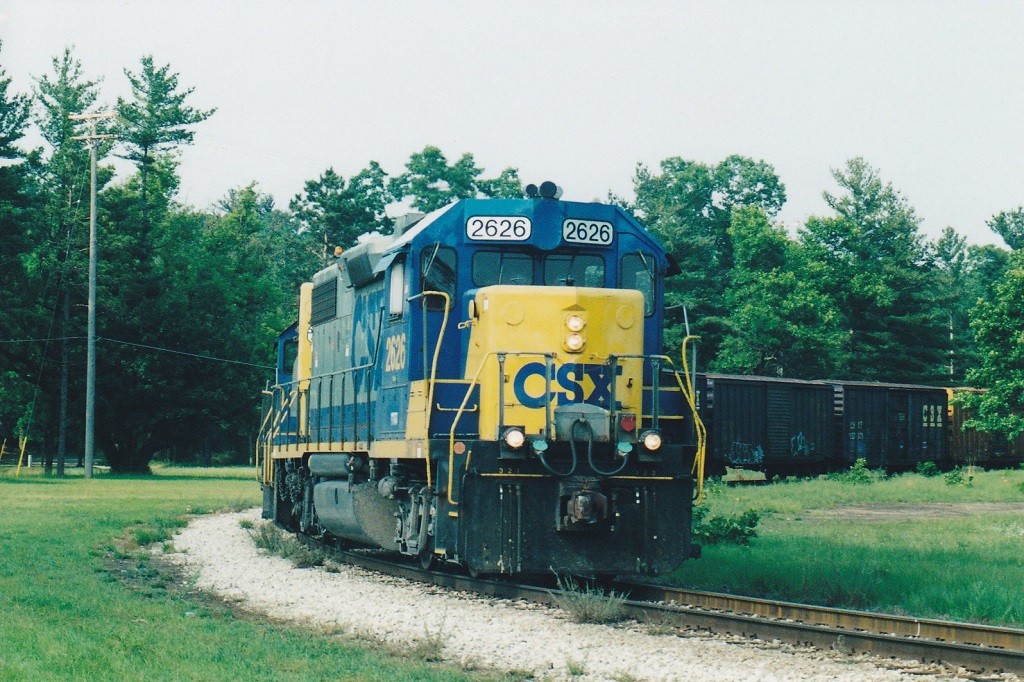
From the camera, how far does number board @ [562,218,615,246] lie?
41.7 feet

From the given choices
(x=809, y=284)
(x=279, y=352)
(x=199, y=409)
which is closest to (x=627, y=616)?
(x=279, y=352)

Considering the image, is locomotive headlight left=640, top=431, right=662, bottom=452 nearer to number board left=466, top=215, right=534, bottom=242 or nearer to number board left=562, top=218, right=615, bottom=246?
number board left=562, top=218, right=615, bottom=246

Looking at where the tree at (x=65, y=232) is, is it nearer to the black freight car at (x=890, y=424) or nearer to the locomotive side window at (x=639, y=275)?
the black freight car at (x=890, y=424)

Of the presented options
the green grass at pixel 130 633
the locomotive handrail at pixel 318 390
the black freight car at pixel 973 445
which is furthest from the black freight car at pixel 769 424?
the green grass at pixel 130 633

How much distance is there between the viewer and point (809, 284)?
65.0 metres

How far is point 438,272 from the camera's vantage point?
1273cm

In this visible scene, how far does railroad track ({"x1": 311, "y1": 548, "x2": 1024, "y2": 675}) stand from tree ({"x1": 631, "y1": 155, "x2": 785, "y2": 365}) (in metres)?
55.2

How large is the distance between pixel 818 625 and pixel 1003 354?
25892 mm

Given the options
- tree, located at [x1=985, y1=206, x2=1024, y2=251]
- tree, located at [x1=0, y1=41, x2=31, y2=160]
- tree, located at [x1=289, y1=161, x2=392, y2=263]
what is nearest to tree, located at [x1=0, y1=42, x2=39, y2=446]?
tree, located at [x1=0, y1=41, x2=31, y2=160]

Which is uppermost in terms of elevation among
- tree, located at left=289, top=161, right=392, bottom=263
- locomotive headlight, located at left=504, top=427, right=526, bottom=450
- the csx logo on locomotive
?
tree, located at left=289, top=161, right=392, bottom=263

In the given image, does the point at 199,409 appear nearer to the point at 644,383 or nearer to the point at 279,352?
the point at 279,352

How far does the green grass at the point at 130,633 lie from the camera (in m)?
8.39

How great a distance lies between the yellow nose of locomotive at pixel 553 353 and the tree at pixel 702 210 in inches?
2170

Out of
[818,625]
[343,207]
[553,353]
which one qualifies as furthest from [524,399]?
[343,207]
